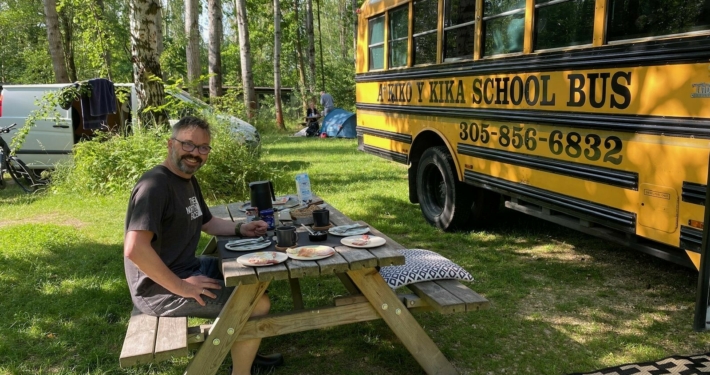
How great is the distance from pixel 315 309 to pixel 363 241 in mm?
429

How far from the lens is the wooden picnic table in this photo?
2625 millimetres

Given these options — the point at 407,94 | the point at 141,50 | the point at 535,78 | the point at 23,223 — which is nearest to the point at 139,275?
the point at 535,78

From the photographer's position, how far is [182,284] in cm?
269

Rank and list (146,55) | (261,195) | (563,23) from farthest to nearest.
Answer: (146,55), (563,23), (261,195)

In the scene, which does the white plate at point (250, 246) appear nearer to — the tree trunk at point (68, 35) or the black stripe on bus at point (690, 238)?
the black stripe on bus at point (690, 238)

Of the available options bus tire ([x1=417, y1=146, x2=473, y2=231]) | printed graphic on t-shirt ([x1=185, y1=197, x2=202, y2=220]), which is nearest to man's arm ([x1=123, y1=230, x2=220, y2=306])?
printed graphic on t-shirt ([x1=185, y1=197, x2=202, y2=220])

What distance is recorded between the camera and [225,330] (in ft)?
8.70

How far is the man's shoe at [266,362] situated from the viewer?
327 centimetres

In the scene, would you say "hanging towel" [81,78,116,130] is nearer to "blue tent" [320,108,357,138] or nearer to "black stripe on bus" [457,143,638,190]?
"black stripe on bus" [457,143,638,190]

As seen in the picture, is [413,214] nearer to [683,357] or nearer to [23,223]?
[683,357]

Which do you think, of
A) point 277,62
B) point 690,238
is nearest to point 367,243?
point 690,238

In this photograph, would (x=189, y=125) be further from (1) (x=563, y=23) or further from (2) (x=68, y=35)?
(2) (x=68, y=35)

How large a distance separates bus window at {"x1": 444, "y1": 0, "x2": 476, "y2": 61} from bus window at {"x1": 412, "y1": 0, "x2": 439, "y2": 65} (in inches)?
8.7

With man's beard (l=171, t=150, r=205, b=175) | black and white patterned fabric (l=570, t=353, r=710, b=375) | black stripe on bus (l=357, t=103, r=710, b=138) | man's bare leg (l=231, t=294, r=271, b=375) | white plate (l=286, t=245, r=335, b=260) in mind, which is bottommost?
black and white patterned fabric (l=570, t=353, r=710, b=375)
